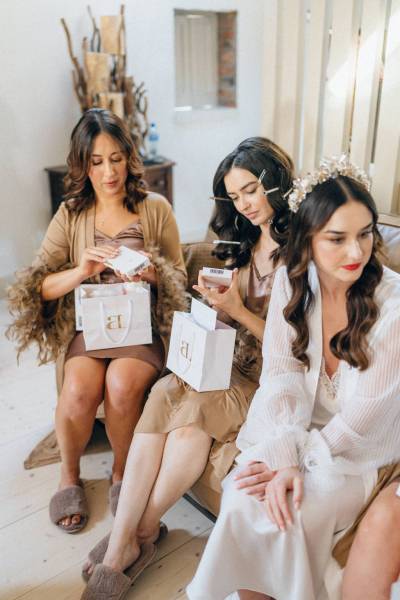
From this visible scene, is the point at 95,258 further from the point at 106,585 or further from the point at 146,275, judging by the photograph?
the point at 106,585

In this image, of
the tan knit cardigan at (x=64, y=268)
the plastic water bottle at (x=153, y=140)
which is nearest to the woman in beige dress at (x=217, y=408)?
the tan knit cardigan at (x=64, y=268)

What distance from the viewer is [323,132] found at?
2434mm

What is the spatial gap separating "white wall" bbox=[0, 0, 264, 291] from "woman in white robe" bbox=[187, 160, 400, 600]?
2931 millimetres

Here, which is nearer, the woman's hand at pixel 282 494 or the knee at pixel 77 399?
the woman's hand at pixel 282 494

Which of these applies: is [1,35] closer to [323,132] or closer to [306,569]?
[323,132]

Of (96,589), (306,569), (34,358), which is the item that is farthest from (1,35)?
(306,569)

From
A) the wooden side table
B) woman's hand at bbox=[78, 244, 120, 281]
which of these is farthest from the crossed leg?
the wooden side table

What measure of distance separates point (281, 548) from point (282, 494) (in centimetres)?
12

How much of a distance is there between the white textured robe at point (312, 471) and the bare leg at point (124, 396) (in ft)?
1.67

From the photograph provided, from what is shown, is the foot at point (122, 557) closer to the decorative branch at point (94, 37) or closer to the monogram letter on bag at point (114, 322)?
the monogram letter on bag at point (114, 322)

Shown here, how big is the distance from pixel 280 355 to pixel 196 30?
13.1ft

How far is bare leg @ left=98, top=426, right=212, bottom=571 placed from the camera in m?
1.64

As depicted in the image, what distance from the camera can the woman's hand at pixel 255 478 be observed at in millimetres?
1397

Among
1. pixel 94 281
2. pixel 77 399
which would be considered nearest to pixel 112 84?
pixel 94 281
